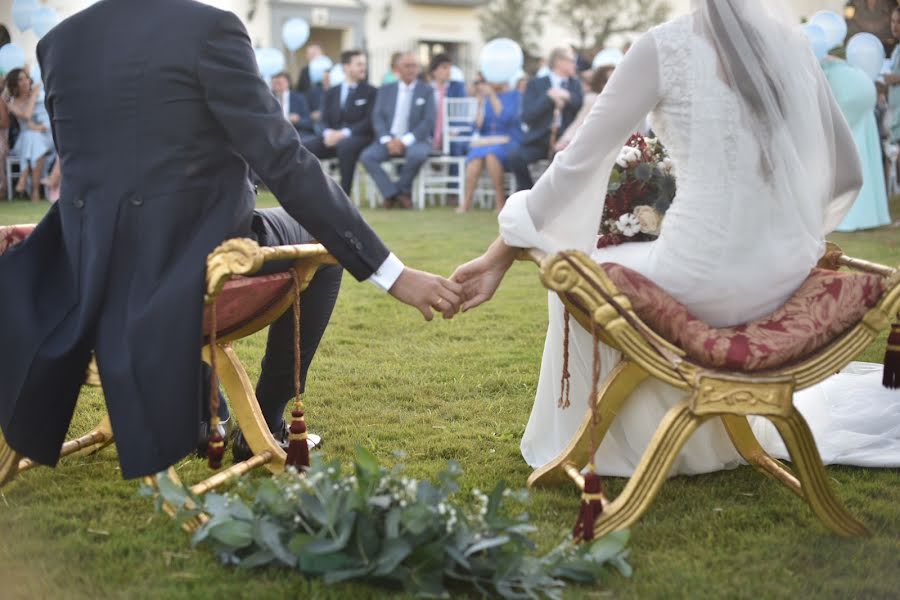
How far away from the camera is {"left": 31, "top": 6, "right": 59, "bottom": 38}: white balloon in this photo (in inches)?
113

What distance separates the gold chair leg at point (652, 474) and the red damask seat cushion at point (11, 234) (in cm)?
178

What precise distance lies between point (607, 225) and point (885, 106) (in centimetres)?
957

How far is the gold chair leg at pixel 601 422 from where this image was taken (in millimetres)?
2842

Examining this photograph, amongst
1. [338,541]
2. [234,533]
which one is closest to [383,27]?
[234,533]

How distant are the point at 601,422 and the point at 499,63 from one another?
9979mm

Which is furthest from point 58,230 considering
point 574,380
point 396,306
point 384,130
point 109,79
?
point 384,130

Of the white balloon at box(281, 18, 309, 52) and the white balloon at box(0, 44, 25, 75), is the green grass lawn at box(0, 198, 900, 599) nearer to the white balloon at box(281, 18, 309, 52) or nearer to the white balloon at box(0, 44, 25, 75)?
the white balloon at box(0, 44, 25, 75)

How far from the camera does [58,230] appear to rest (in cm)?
267

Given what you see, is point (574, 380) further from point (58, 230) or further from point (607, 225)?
point (58, 230)

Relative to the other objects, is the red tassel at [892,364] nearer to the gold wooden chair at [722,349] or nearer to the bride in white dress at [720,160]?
the gold wooden chair at [722,349]

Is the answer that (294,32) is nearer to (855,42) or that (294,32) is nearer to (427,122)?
(427,122)

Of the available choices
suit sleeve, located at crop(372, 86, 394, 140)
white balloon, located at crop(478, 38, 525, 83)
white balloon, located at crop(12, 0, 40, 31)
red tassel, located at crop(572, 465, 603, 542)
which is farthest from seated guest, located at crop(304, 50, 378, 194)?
red tassel, located at crop(572, 465, 603, 542)

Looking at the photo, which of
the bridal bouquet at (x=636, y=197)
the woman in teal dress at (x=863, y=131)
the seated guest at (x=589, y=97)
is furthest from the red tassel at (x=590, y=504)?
the seated guest at (x=589, y=97)

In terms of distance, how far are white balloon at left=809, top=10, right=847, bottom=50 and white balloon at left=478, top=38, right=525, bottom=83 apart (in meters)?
3.80
